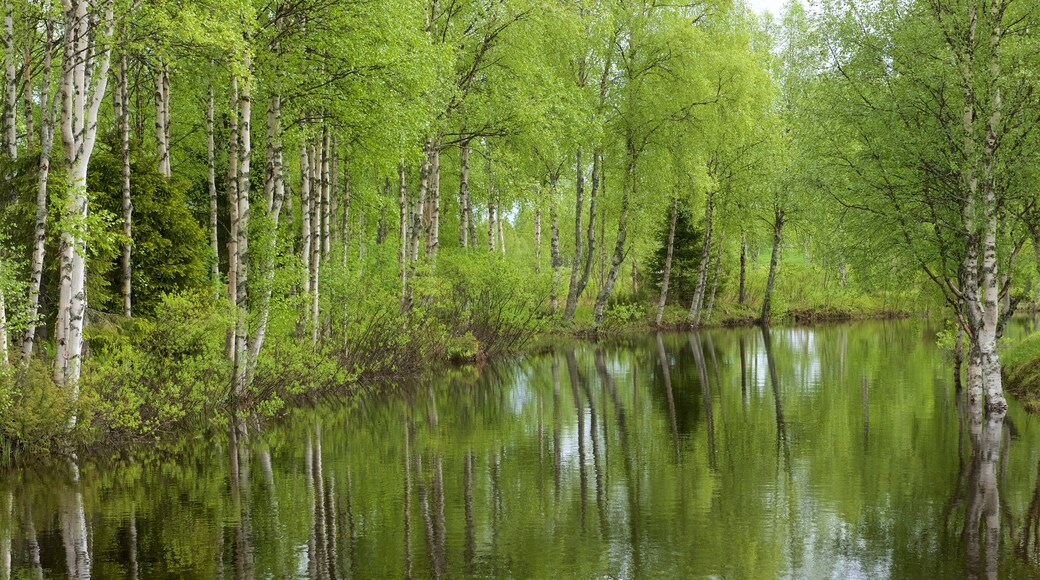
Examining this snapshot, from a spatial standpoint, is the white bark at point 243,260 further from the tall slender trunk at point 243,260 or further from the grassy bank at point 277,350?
the grassy bank at point 277,350

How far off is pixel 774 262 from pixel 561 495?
41.9 m

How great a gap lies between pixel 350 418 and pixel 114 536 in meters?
9.87

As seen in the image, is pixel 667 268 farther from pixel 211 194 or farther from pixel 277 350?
pixel 277 350

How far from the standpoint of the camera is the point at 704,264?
1971 inches

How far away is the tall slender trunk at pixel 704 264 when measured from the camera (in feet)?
165

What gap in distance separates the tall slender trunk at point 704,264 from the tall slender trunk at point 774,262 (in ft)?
11.9

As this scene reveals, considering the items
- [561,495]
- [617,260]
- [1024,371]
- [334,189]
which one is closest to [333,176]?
[334,189]

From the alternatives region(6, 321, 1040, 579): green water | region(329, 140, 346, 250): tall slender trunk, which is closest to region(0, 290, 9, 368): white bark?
region(6, 321, 1040, 579): green water

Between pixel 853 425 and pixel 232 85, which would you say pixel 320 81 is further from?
pixel 853 425

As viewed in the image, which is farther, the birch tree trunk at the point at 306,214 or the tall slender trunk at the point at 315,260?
the tall slender trunk at the point at 315,260

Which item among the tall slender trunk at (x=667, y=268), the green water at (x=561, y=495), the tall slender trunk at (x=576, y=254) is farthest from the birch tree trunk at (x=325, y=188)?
the tall slender trunk at (x=667, y=268)

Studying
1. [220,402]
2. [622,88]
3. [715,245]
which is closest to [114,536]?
[220,402]

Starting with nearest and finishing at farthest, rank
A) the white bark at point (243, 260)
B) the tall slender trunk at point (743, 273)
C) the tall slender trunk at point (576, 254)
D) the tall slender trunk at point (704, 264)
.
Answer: the white bark at point (243, 260)
the tall slender trunk at point (576, 254)
the tall slender trunk at point (704, 264)
the tall slender trunk at point (743, 273)

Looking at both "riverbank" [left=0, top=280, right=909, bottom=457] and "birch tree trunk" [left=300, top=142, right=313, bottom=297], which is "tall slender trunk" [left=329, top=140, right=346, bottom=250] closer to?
"riverbank" [left=0, top=280, right=909, bottom=457]
